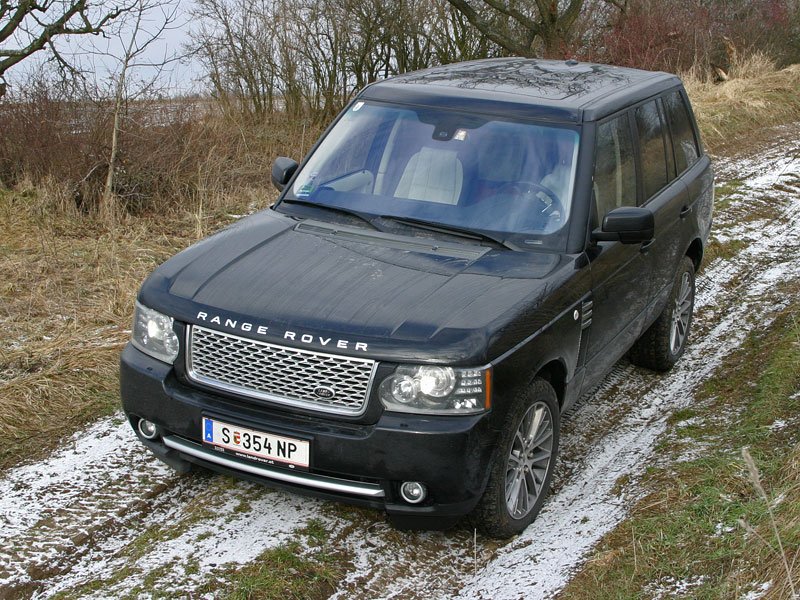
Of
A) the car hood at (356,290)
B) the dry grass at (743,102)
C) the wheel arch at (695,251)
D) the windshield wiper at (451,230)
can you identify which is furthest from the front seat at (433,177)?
the dry grass at (743,102)

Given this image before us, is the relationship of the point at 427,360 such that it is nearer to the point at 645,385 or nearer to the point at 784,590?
the point at 784,590

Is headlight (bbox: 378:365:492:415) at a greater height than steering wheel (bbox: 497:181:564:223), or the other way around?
steering wheel (bbox: 497:181:564:223)

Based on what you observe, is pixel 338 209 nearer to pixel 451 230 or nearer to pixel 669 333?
pixel 451 230

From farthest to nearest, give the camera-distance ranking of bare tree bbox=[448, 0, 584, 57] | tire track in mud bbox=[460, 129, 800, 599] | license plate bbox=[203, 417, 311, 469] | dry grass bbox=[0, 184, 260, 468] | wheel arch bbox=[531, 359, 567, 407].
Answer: bare tree bbox=[448, 0, 584, 57] < dry grass bbox=[0, 184, 260, 468] < wheel arch bbox=[531, 359, 567, 407] < tire track in mud bbox=[460, 129, 800, 599] < license plate bbox=[203, 417, 311, 469]

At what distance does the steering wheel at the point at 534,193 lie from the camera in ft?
15.5

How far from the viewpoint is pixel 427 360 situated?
3709 mm

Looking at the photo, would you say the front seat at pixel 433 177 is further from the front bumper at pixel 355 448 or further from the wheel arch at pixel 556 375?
the front bumper at pixel 355 448

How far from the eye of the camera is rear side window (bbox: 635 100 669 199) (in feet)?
18.4

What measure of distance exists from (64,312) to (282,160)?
2.33 meters

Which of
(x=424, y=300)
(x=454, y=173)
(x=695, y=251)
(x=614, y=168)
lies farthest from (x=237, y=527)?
(x=695, y=251)

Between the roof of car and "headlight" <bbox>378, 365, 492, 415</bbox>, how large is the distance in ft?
5.91

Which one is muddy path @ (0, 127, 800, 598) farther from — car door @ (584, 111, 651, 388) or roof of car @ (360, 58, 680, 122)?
roof of car @ (360, 58, 680, 122)

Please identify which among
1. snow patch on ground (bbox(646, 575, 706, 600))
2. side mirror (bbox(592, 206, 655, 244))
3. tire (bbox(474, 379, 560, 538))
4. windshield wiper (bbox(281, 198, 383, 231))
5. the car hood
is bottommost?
snow patch on ground (bbox(646, 575, 706, 600))

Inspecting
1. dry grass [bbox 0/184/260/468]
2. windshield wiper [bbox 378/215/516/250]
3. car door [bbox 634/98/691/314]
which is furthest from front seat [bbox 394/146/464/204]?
dry grass [bbox 0/184/260/468]
